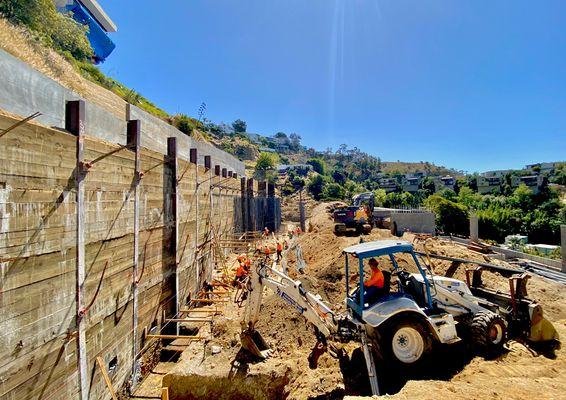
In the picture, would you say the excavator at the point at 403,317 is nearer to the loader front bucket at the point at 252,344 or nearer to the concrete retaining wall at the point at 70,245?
the loader front bucket at the point at 252,344

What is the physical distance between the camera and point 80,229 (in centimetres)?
453

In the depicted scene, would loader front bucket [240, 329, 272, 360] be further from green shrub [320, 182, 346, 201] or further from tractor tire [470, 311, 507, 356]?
green shrub [320, 182, 346, 201]

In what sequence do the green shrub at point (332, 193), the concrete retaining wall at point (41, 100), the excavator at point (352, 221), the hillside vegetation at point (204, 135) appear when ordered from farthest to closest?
the green shrub at point (332, 193) < the excavator at point (352, 221) < the hillside vegetation at point (204, 135) < the concrete retaining wall at point (41, 100)

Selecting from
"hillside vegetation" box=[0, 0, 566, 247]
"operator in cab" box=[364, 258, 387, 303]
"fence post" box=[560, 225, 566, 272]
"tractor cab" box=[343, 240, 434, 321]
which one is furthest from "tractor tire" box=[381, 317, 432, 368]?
"fence post" box=[560, 225, 566, 272]

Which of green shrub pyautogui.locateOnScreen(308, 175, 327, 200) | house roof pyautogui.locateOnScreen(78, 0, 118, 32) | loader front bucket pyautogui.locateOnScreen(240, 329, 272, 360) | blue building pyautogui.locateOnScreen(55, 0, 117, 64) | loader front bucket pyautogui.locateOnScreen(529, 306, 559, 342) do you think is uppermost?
house roof pyautogui.locateOnScreen(78, 0, 118, 32)

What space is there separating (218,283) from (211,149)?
9803 millimetres

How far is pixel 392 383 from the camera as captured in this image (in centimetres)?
523

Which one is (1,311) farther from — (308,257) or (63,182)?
(308,257)

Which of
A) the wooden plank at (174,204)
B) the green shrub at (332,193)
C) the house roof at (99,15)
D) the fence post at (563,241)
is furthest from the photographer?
the green shrub at (332,193)

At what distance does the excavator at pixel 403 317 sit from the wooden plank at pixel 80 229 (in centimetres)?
269

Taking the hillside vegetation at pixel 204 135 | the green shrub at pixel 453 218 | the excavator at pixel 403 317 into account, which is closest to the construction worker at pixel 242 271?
the excavator at pixel 403 317

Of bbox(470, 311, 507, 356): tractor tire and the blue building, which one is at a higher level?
the blue building

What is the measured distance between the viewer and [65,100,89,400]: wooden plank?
Result: 448cm

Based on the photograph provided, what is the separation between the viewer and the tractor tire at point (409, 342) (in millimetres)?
5125
